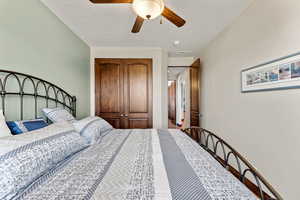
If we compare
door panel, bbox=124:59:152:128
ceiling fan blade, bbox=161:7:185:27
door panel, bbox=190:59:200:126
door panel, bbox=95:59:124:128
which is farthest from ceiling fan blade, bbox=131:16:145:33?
door panel, bbox=190:59:200:126

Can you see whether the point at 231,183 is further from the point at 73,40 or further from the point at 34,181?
the point at 73,40

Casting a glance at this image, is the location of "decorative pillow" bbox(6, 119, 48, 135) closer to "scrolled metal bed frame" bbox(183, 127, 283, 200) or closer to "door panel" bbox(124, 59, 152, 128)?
"scrolled metal bed frame" bbox(183, 127, 283, 200)

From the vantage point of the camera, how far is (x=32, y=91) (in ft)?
5.82

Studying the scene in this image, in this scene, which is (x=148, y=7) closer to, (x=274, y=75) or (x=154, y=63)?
(x=274, y=75)

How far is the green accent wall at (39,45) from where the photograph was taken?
148 centimetres

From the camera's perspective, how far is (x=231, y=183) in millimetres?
850

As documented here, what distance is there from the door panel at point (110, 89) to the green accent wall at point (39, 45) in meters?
0.58

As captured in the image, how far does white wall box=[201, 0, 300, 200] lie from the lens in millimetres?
1489

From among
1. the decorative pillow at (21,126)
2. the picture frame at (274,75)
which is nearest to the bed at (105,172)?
the decorative pillow at (21,126)

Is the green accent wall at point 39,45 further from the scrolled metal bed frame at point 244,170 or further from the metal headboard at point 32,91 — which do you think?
the scrolled metal bed frame at point 244,170

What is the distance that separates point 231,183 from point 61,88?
2396mm

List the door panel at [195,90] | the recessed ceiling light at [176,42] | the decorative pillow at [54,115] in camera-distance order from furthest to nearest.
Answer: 1. the door panel at [195,90]
2. the recessed ceiling light at [176,42]
3. the decorative pillow at [54,115]

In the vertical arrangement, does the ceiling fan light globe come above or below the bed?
above

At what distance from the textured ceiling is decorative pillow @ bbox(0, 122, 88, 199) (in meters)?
1.68
